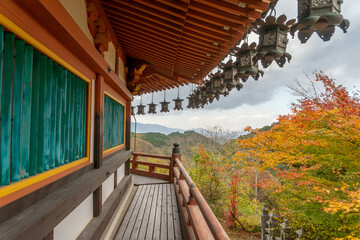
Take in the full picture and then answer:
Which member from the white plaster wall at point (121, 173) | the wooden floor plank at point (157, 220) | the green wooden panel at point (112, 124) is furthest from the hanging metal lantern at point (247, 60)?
the white plaster wall at point (121, 173)

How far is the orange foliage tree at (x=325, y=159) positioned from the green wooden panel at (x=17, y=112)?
4.88 m

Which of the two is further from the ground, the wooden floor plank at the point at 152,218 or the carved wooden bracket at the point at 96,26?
the carved wooden bracket at the point at 96,26

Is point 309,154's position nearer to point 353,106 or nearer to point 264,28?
point 353,106

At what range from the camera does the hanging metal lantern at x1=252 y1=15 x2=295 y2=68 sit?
1.80 m

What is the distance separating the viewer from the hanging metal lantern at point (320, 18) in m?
1.33

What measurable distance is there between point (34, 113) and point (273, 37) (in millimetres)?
2258

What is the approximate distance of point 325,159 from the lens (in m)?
4.72

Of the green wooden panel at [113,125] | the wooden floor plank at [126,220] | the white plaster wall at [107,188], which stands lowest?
the wooden floor plank at [126,220]

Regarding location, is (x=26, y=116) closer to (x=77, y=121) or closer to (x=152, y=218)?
(x=77, y=121)

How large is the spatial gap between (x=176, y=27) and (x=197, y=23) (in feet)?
0.94

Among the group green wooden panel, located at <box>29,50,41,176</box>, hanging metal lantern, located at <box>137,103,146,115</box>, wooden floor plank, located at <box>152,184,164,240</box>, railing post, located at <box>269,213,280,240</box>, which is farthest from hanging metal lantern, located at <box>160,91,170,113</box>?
railing post, located at <box>269,213,280,240</box>

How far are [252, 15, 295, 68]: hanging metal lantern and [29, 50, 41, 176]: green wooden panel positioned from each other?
204cm

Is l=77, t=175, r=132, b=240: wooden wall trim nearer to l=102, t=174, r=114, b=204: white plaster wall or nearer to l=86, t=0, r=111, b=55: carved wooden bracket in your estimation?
l=102, t=174, r=114, b=204: white plaster wall

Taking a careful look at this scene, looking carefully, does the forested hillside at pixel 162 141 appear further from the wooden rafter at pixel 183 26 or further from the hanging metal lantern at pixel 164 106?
the wooden rafter at pixel 183 26
